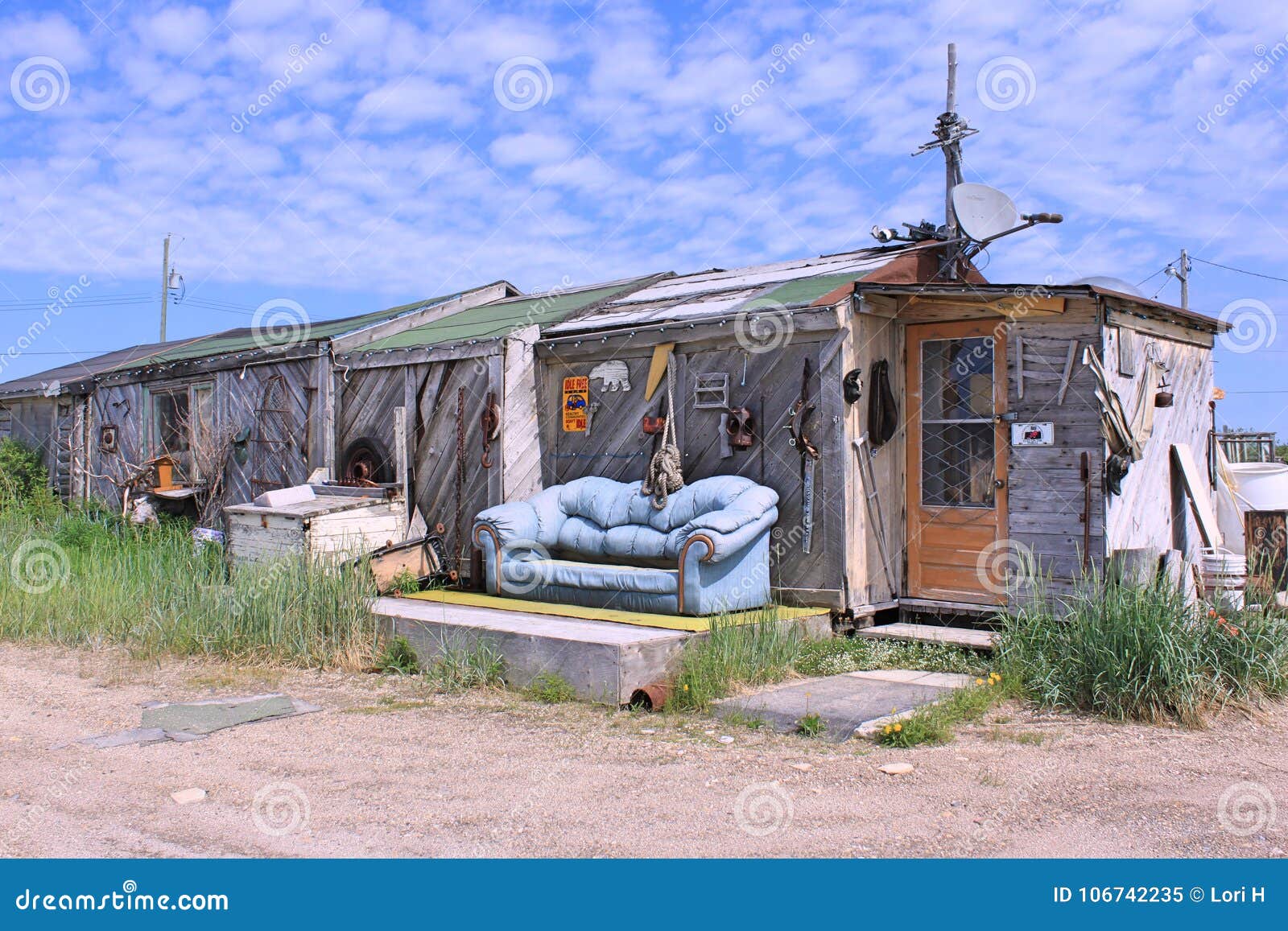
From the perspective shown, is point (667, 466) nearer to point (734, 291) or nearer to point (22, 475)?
point (734, 291)

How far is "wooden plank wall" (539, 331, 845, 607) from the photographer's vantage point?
25.1 ft

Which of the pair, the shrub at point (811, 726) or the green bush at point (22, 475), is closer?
the shrub at point (811, 726)

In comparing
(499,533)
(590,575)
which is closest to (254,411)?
(499,533)

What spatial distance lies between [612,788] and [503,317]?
7.17 meters

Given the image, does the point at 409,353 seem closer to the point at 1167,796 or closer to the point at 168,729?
the point at 168,729

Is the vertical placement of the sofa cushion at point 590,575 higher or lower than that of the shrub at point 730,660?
higher

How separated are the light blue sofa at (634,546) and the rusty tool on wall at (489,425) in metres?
0.72

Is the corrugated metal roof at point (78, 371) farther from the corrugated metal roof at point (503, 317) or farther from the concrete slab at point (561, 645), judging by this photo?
the concrete slab at point (561, 645)

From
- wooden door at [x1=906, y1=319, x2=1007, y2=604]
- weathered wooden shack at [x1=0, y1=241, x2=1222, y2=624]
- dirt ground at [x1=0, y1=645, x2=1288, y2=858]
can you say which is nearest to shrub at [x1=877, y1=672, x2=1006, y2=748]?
dirt ground at [x1=0, y1=645, x2=1288, y2=858]

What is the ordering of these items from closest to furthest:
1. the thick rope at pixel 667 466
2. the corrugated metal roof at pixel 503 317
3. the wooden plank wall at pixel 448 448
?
the thick rope at pixel 667 466, the wooden plank wall at pixel 448 448, the corrugated metal roof at pixel 503 317

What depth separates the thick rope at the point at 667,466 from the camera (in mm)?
8273

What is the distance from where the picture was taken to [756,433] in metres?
8.16

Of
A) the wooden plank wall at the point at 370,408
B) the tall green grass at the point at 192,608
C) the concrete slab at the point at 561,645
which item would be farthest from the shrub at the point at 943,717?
the wooden plank wall at the point at 370,408

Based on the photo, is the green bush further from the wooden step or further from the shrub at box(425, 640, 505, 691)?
the wooden step
